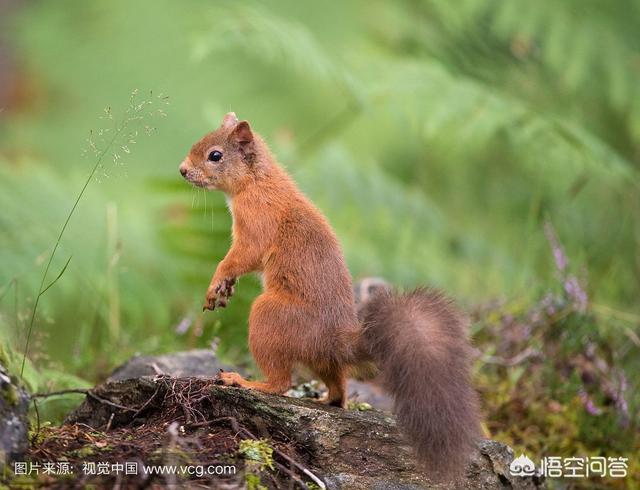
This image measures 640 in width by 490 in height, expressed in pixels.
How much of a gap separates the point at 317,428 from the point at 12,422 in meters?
1.09

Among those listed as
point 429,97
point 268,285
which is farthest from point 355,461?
point 429,97

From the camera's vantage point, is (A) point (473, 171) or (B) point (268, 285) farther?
(A) point (473, 171)

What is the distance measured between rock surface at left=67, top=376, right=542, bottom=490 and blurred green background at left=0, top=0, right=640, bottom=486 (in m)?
0.64

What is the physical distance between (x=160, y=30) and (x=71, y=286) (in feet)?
13.8

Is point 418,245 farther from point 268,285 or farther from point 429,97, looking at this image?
point 268,285

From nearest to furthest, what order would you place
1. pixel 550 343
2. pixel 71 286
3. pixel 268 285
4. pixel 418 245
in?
pixel 268 285 → pixel 550 343 → pixel 71 286 → pixel 418 245

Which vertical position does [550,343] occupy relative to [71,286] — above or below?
below

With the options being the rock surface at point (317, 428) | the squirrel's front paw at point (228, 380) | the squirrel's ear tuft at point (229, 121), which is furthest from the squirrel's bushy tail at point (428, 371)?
the squirrel's ear tuft at point (229, 121)

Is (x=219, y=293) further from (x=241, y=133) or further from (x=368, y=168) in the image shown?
(x=368, y=168)

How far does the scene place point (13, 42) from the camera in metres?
10.1

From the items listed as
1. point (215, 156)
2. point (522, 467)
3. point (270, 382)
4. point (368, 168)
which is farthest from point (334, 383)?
point (368, 168)

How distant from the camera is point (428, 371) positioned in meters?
3.25

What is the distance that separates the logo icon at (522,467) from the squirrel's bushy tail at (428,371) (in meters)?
0.56

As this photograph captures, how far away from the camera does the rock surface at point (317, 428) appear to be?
11.1ft
